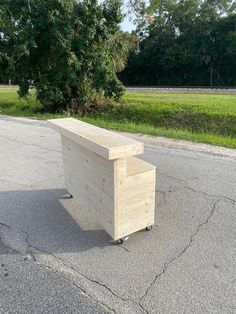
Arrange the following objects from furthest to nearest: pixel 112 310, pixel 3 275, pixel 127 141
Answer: pixel 127 141, pixel 3 275, pixel 112 310

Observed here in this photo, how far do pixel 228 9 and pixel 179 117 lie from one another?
35546 millimetres

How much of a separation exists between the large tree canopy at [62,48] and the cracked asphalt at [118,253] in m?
8.81

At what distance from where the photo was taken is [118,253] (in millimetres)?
3004

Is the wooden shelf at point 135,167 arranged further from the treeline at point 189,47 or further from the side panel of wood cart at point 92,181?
the treeline at point 189,47

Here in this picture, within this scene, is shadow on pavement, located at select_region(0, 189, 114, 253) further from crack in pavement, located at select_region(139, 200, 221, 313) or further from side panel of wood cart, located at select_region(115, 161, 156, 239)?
crack in pavement, located at select_region(139, 200, 221, 313)

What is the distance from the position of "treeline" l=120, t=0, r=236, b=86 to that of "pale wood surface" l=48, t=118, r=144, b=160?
37.2m

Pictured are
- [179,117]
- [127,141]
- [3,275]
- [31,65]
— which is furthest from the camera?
[31,65]

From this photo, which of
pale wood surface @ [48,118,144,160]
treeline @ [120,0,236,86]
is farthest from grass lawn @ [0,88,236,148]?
treeline @ [120,0,236,86]

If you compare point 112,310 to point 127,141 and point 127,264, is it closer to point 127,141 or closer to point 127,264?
point 127,264

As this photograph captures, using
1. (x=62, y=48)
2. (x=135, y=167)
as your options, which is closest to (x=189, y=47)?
(x=62, y=48)

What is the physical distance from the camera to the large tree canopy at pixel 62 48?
40.2ft

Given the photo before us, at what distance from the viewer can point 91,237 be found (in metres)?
3.31

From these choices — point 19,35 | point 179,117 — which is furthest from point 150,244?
point 19,35

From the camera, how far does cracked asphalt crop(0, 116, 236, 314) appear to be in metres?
2.39
